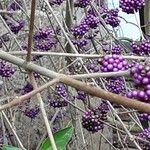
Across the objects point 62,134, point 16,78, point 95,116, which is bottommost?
point 16,78

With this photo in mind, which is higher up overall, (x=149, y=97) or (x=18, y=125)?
(x=149, y=97)

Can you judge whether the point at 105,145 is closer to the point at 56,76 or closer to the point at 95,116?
the point at 95,116

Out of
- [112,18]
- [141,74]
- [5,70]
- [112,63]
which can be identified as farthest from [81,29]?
[141,74]

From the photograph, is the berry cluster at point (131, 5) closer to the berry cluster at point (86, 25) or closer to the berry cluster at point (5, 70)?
the berry cluster at point (86, 25)

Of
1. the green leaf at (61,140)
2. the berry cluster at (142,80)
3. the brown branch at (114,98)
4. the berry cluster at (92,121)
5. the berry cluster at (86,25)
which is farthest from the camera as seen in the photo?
the berry cluster at (86,25)

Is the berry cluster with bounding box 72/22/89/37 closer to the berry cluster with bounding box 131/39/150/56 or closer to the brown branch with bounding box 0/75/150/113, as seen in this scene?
the berry cluster with bounding box 131/39/150/56

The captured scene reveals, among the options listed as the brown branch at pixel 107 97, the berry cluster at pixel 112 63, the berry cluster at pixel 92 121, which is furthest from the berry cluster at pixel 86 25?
the brown branch at pixel 107 97

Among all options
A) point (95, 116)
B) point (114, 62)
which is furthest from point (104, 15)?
point (114, 62)

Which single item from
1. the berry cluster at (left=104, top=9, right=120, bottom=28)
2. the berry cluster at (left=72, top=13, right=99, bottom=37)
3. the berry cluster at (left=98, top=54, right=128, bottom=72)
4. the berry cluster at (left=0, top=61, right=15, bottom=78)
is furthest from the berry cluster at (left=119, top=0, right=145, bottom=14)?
the berry cluster at (left=98, top=54, right=128, bottom=72)
